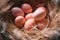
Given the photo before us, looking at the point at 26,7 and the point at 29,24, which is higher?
the point at 26,7

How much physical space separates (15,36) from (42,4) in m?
0.26

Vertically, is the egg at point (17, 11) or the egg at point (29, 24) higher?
the egg at point (17, 11)

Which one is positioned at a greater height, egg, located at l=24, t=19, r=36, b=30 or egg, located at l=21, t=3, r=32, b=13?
egg, located at l=21, t=3, r=32, b=13

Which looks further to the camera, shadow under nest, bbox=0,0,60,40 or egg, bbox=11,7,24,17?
egg, bbox=11,7,24,17

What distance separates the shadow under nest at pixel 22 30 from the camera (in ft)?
2.56

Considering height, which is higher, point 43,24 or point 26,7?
point 26,7

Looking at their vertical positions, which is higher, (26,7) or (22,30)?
(26,7)

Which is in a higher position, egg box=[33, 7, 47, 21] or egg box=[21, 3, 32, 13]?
egg box=[21, 3, 32, 13]

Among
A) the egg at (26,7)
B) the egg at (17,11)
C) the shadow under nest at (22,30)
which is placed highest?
the egg at (26,7)

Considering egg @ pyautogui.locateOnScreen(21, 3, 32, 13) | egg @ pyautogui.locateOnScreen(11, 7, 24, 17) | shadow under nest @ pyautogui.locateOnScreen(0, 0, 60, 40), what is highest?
egg @ pyautogui.locateOnScreen(21, 3, 32, 13)

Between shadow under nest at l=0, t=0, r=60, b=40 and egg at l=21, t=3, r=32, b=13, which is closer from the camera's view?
shadow under nest at l=0, t=0, r=60, b=40

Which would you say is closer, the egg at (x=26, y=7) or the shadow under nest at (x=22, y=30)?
the shadow under nest at (x=22, y=30)

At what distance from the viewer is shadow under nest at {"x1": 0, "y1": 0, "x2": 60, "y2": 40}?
2.56 ft

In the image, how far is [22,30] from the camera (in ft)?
2.90
